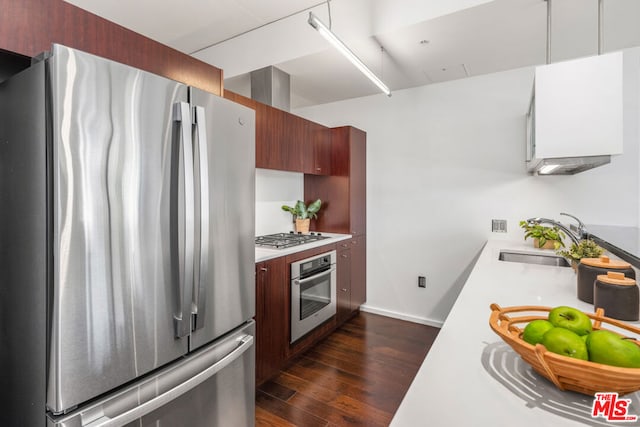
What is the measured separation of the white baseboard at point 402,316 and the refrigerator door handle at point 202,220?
2.77 metres

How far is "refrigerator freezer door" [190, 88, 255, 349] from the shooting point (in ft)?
4.26

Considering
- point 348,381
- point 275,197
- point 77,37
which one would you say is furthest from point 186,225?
point 275,197

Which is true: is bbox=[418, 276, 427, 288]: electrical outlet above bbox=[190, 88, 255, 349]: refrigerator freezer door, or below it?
below

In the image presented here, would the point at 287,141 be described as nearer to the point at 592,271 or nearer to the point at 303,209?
the point at 303,209

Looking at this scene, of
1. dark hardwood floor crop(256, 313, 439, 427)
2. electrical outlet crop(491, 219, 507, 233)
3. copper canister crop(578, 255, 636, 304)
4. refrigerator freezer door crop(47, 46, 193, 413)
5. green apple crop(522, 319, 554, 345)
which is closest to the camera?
green apple crop(522, 319, 554, 345)

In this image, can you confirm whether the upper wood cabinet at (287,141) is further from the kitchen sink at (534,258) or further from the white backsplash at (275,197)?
the kitchen sink at (534,258)

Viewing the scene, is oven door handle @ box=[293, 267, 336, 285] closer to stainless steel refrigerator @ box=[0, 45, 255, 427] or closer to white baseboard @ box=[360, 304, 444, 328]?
white baseboard @ box=[360, 304, 444, 328]

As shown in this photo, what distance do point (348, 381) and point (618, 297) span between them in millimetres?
1824

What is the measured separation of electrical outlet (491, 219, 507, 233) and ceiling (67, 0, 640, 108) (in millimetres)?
1445

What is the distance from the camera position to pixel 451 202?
10.8 feet

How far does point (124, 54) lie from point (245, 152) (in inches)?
26.1

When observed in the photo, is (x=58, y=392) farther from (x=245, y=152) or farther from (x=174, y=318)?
(x=245, y=152)

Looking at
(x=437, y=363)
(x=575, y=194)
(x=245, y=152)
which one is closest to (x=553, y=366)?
(x=437, y=363)

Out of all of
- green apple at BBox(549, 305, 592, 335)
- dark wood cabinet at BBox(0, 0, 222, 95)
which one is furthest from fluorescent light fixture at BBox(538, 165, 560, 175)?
dark wood cabinet at BBox(0, 0, 222, 95)
